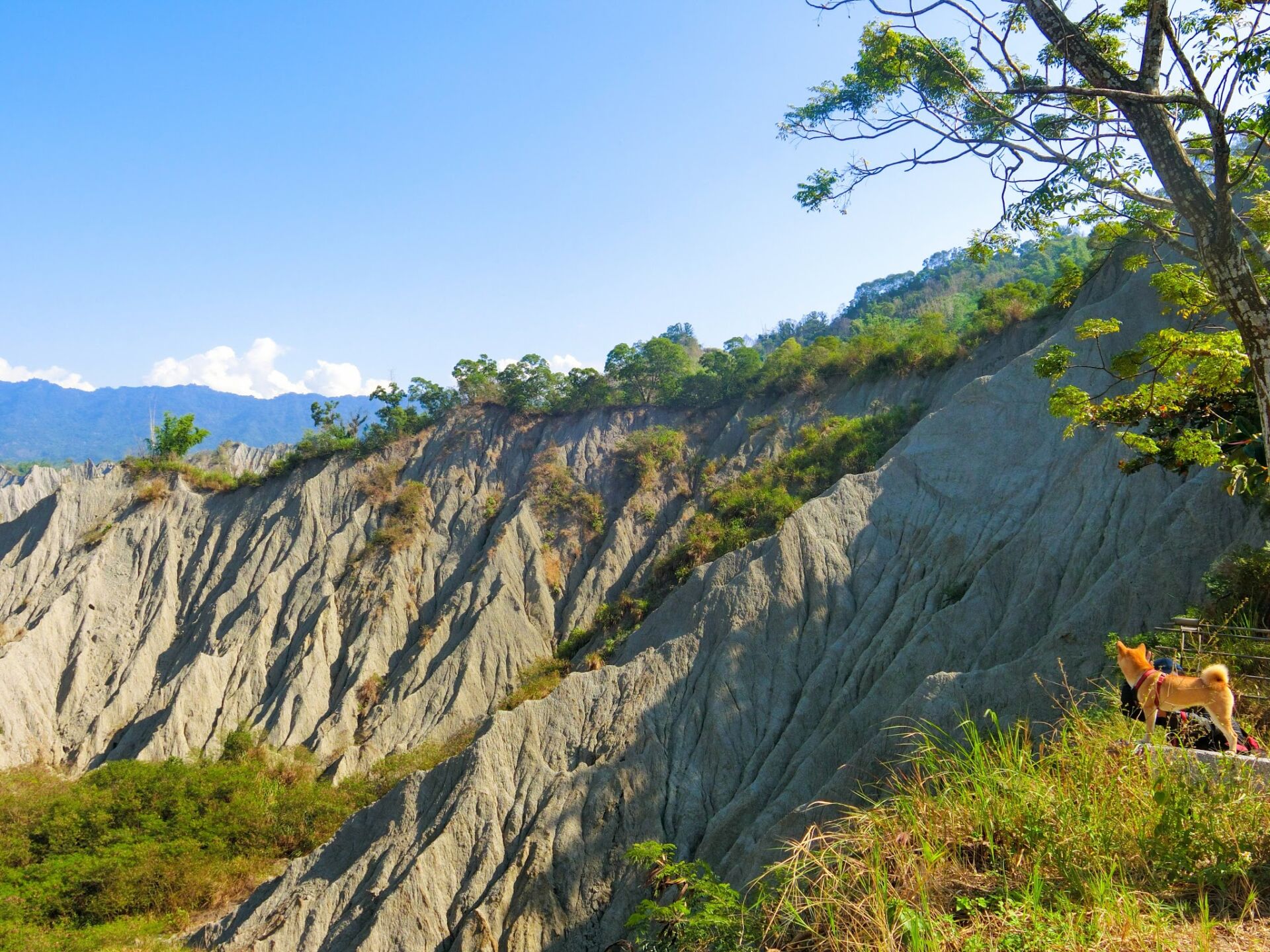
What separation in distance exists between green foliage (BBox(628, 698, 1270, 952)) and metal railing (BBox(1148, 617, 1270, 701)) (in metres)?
2.31

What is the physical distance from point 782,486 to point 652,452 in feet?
26.9

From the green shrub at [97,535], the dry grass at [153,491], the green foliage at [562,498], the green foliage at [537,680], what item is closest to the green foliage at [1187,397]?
the green foliage at [537,680]

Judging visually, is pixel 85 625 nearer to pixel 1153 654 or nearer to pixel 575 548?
pixel 575 548

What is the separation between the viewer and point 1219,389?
8641 mm

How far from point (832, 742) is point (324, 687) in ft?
70.5

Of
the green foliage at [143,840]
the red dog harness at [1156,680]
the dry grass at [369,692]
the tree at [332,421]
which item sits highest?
the tree at [332,421]

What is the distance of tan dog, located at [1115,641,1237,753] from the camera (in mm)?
5180

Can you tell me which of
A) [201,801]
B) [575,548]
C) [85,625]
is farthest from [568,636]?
[85,625]

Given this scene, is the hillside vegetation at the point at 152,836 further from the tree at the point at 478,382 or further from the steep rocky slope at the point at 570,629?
the tree at the point at 478,382

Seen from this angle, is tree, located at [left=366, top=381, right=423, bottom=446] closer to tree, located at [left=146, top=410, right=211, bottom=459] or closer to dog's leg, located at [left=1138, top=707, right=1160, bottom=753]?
tree, located at [left=146, top=410, right=211, bottom=459]

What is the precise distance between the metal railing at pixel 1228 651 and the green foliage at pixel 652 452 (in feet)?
90.5

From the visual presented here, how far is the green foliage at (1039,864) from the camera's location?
11.7 feet

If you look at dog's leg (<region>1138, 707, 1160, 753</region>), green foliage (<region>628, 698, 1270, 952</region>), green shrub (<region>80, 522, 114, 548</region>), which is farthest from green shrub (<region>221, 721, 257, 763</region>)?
dog's leg (<region>1138, 707, 1160, 753</region>)

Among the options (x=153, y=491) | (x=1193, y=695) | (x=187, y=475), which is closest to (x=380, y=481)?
(x=187, y=475)
